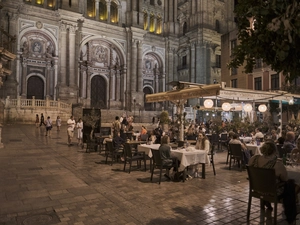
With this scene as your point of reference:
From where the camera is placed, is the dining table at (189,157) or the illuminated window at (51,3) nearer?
the dining table at (189,157)

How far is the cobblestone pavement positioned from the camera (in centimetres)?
467

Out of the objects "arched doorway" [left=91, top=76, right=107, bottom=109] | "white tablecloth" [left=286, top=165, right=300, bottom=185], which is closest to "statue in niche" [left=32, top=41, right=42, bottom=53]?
"arched doorway" [left=91, top=76, right=107, bottom=109]

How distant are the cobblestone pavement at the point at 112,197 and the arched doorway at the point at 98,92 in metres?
26.7

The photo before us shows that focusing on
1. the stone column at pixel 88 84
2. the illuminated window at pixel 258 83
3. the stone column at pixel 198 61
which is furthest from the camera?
the stone column at pixel 198 61

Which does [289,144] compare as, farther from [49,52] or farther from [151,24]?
[151,24]

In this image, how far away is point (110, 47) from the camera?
122 feet

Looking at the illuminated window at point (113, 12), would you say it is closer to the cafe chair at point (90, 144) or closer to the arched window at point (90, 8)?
the arched window at point (90, 8)

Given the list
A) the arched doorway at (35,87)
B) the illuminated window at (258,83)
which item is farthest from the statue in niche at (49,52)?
the illuminated window at (258,83)

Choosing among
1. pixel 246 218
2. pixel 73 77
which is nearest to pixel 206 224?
pixel 246 218

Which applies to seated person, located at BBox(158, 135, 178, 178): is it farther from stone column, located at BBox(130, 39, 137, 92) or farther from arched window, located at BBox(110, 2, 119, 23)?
arched window, located at BBox(110, 2, 119, 23)

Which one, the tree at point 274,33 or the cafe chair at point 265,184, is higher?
the tree at point 274,33

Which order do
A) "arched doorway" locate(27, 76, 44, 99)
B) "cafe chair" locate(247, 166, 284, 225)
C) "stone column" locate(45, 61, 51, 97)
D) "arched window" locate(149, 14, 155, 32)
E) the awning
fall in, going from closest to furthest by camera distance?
"cafe chair" locate(247, 166, 284, 225) → the awning → "arched doorway" locate(27, 76, 44, 99) → "stone column" locate(45, 61, 51, 97) → "arched window" locate(149, 14, 155, 32)

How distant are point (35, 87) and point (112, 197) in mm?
28810

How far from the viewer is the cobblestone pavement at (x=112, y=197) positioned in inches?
184
